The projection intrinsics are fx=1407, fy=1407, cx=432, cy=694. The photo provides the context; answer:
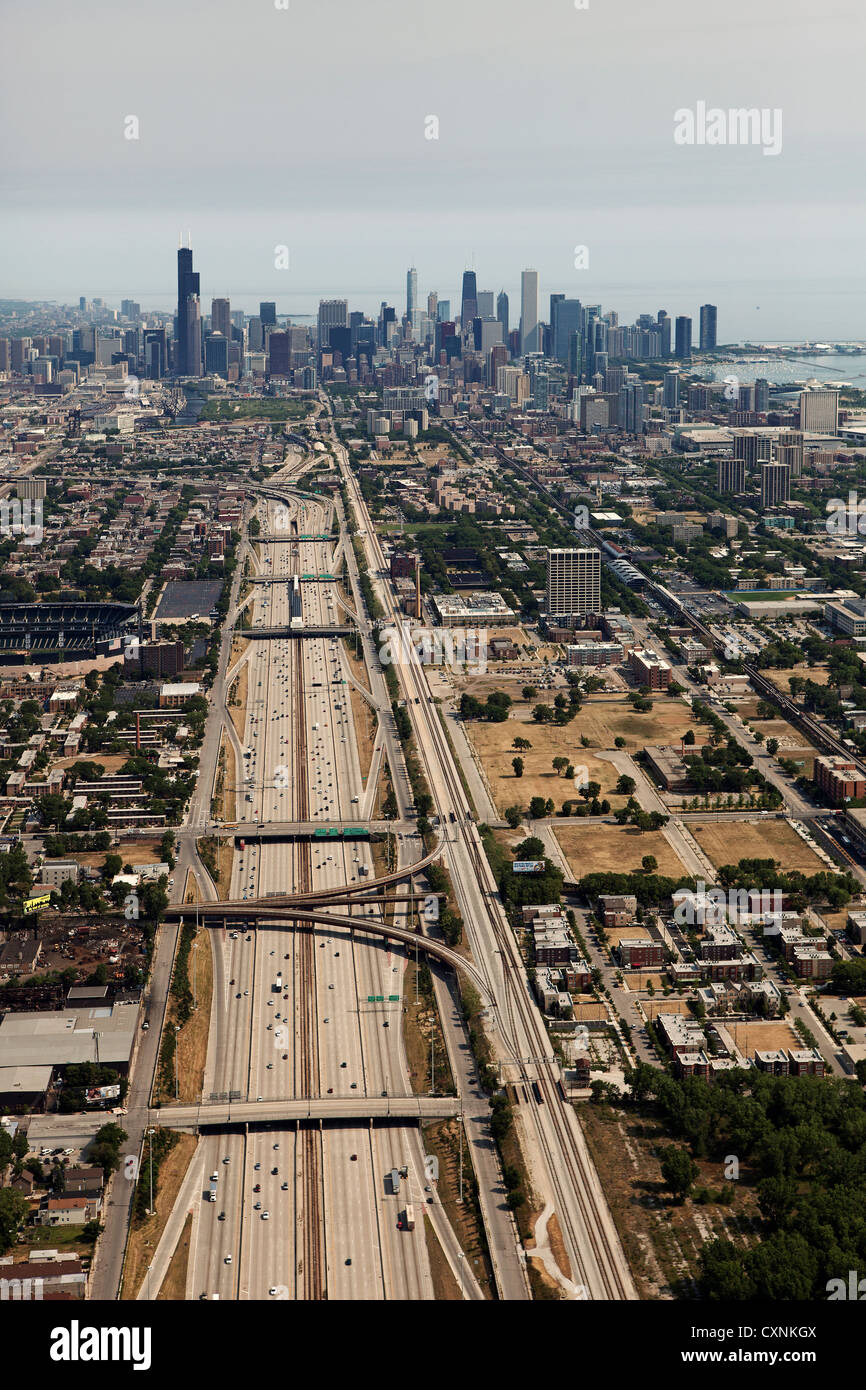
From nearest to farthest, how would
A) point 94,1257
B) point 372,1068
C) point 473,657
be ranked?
point 94,1257, point 372,1068, point 473,657

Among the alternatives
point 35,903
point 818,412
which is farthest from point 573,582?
point 818,412

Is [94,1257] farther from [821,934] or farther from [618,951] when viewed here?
[821,934]

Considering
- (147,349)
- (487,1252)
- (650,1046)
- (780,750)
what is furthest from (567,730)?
(147,349)

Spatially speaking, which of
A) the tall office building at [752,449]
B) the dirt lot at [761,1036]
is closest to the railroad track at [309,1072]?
the dirt lot at [761,1036]

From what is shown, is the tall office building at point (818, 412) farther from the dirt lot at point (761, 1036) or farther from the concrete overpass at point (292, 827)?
the dirt lot at point (761, 1036)

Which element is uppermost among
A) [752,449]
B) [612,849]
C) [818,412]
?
[818,412]

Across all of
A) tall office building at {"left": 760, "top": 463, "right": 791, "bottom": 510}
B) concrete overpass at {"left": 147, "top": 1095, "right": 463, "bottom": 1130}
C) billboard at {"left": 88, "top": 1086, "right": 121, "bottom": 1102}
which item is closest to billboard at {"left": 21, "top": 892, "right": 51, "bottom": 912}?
billboard at {"left": 88, "top": 1086, "right": 121, "bottom": 1102}

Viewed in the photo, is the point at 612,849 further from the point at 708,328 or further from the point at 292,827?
the point at 708,328
